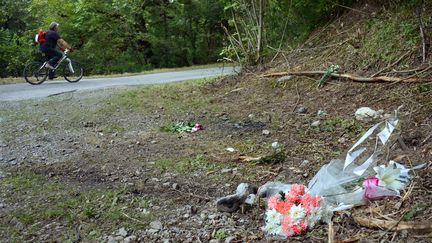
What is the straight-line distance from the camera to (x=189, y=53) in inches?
993

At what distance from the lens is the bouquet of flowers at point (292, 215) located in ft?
7.77

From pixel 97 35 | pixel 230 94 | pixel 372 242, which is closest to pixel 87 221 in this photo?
pixel 372 242

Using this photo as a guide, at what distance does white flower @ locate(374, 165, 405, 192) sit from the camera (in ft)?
8.36

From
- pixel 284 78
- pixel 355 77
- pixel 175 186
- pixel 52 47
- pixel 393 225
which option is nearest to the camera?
pixel 393 225

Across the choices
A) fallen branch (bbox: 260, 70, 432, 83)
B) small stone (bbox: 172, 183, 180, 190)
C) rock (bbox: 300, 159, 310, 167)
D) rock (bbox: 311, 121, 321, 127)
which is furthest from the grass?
fallen branch (bbox: 260, 70, 432, 83)

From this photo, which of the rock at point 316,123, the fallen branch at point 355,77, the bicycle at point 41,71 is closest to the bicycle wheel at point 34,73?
the bicycle at point 41,71

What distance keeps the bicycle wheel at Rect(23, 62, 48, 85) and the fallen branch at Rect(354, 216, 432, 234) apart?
994 centimetres

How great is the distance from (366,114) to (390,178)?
6.12 feet

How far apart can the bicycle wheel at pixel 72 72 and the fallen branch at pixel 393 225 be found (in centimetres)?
1002

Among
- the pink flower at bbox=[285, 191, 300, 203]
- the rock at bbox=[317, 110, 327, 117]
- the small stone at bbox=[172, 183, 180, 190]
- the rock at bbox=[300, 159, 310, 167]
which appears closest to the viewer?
the pink flower at bbox=[285, 191, 300, 203]

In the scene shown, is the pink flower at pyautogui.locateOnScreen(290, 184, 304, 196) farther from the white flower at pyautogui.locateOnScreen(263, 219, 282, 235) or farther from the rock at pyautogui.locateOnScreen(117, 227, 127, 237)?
the rock at pyautogui.locateOnScreen(117, 227, 127, 237)

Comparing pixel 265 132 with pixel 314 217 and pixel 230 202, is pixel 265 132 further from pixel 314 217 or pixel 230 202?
pixel 314 217

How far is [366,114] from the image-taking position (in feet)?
14.2

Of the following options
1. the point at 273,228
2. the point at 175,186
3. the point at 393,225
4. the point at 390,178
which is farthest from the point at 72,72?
the point at 393,225
